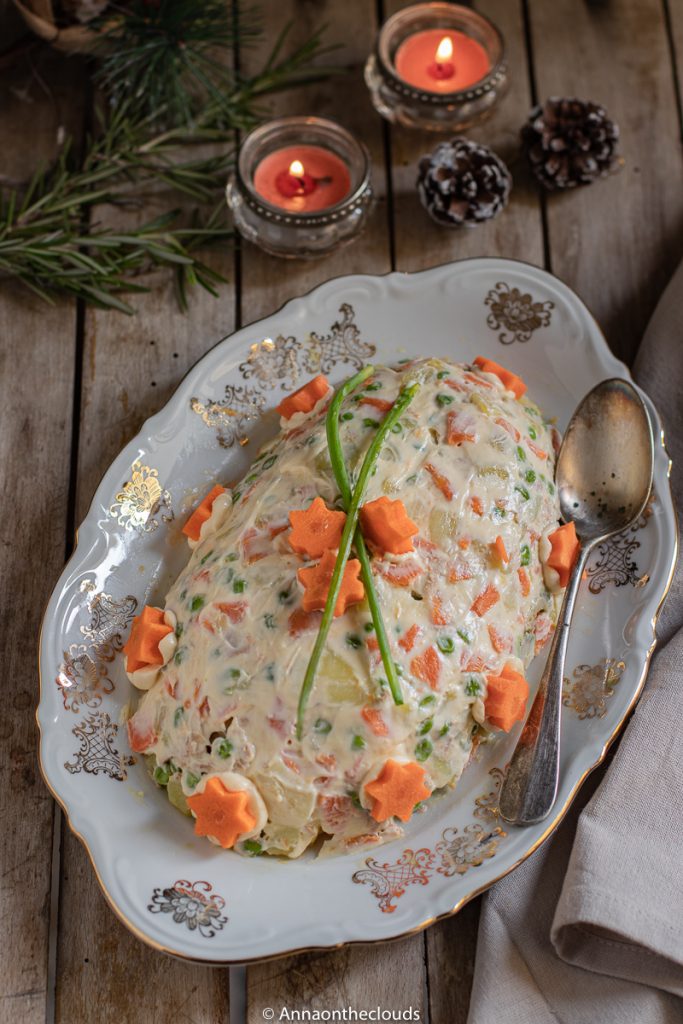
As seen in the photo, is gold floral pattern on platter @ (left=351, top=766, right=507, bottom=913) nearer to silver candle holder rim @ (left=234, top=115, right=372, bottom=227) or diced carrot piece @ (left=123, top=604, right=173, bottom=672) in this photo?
diced carrot piece @ (left=123, top=604, right=173, bottom=672)

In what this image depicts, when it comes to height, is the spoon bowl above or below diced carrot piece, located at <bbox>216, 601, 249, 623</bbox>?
above

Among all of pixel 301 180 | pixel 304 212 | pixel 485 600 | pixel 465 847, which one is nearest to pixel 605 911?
pixel 465 847

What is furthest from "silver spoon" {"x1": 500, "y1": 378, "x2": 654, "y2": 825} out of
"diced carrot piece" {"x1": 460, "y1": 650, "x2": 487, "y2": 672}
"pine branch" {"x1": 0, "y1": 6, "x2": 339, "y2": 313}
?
"pine branch" {"x1": 0, "y1": 6, "x2": 339, "y2": 313}

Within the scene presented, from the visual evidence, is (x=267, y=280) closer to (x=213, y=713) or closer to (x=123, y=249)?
(x=123, y=249)

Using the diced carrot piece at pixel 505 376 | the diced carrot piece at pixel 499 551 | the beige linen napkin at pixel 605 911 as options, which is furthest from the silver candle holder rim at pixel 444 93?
the beige linen napkin at pixel 605 911

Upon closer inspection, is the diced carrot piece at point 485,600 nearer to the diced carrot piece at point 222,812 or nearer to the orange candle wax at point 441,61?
the diced carrot piece at point 222,812

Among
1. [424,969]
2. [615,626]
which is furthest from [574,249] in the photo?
[424,969]
